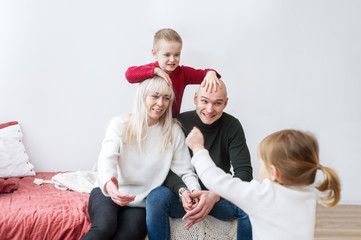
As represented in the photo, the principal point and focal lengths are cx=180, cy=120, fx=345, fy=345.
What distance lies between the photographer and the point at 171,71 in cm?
209

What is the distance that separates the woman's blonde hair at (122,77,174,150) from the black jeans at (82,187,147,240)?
31cm

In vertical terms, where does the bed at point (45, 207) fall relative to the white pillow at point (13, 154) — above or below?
below

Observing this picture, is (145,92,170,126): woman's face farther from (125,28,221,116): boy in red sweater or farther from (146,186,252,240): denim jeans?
(146,186,252,240): denim jeans

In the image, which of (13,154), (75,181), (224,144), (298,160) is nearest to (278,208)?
(298,160)

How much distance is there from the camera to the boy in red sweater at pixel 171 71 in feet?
6.00

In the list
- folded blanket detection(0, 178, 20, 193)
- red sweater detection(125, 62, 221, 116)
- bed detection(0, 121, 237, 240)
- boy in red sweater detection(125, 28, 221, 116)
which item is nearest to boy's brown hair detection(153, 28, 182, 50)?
boy in red sweater detection(125, 28, 221, 116)

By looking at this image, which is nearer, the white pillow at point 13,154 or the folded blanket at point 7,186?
the folded blanket at point 7,186

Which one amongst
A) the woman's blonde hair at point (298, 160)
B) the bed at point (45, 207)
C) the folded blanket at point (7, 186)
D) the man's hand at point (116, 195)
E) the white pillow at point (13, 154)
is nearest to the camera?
the woman's blonde hair at point (298, 160)

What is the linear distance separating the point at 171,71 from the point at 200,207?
0.89 m

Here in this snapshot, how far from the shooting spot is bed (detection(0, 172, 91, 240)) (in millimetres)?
1677

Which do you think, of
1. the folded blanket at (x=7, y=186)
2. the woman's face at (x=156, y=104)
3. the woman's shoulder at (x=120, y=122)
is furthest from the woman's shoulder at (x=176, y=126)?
the folded blanket at (x=7, y=186)

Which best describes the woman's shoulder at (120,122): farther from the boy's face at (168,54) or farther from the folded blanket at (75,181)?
the folded blanket at (75,181)

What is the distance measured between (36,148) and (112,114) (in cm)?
61

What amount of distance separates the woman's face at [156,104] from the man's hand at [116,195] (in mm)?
422
